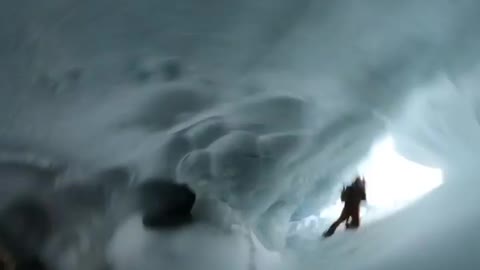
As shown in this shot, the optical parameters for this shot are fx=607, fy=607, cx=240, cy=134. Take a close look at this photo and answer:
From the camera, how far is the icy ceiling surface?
0.38 metres

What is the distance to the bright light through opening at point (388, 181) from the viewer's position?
17.0 inches

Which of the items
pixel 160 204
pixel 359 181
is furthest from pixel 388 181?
pixel 160 204

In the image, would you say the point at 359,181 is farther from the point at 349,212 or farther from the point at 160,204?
the point at 160,204

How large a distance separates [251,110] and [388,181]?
0.11 metres

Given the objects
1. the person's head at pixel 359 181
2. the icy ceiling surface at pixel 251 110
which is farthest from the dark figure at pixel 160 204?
the person's head at pixel 359 181

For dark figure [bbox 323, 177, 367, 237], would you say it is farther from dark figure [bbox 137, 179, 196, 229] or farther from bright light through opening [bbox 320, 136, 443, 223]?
dark figure [bbox 137, 179, 196, 229]

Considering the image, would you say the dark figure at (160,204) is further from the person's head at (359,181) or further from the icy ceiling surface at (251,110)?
the person's head at (359,181)

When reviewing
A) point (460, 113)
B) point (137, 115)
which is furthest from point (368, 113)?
point (137, 115)

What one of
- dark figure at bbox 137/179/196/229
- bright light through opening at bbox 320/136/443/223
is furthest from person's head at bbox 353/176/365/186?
dark figure at bbox 137/179/196/229

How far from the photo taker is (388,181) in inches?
17.4

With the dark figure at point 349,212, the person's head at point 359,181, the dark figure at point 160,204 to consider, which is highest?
the person's head at point 359,181

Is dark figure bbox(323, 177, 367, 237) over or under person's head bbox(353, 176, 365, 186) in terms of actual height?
under

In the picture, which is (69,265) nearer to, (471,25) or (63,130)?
(63,130)

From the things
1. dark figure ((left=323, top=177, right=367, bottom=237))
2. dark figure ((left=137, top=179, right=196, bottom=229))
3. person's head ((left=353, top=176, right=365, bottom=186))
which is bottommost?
dark figure ((left=137, top=179, right=196, bottom=229))
